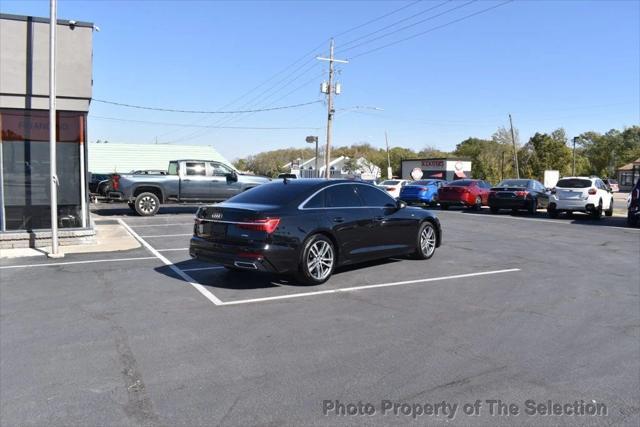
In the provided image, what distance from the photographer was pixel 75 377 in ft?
14.0

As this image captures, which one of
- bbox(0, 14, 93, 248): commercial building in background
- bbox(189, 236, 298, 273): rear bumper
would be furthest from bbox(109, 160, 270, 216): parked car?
bbox(189, 236, 298, 273): rear bumper

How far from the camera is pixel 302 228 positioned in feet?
24.2

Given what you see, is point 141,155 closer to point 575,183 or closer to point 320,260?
point 575,183

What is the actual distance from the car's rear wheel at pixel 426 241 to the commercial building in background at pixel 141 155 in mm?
45702

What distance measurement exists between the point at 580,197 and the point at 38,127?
721 inches

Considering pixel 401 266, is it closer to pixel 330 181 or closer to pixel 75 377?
pixel 330 181

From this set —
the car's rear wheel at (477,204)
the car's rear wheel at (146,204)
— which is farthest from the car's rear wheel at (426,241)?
the car's rear wheel at (477,204)

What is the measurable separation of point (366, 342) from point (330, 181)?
142 inches

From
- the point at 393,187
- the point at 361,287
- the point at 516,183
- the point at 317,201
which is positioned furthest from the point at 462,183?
the point at 361,287

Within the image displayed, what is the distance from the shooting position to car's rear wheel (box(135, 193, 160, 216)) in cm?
1867

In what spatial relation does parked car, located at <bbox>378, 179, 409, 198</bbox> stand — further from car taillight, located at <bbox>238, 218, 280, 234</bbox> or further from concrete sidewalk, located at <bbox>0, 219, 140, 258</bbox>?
car taillight, located at <bbox>238, 218, 280, 234</bbox>

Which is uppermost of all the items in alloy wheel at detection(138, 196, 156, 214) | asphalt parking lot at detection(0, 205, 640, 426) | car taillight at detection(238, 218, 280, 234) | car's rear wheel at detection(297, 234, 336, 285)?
car taillight at detection(238, 218, 280, 234)

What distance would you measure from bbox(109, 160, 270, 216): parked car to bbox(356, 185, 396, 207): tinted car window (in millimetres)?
10295

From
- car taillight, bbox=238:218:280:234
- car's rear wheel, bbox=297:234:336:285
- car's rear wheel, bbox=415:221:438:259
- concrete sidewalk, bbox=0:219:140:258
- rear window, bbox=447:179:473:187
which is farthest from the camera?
rear window, bbox=447:179:473:187
